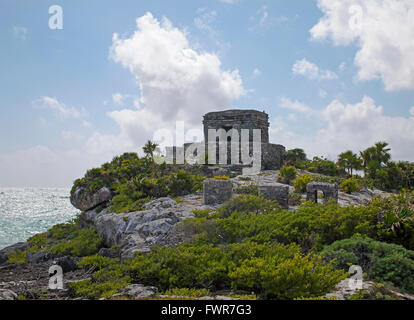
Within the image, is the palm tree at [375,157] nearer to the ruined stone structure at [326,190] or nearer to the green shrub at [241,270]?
the ruined stone structure at [326,190]

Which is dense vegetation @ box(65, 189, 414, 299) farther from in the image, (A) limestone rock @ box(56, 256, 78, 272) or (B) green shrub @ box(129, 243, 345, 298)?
(A) limestone rock @ box(56, 256, 78, 272)

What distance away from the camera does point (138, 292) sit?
5570 millimetres

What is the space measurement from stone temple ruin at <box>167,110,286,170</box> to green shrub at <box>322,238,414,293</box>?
17790 mm

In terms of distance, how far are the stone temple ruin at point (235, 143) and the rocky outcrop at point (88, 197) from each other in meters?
8.27

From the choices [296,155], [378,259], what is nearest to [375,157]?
[296,155]

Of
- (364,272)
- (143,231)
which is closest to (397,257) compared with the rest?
(364,272)

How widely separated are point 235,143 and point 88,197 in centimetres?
1288

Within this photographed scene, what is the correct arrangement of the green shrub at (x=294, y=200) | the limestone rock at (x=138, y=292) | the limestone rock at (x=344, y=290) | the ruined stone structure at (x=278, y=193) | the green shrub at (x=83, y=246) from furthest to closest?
the green shrub at (x=294, y=200) → the ruined stone structure at (x=278, y=193) → the green shrub at (x=83, y=246) → the limestone rock at (x=138, y=292) → the limestone rock at (x=344, y=290)

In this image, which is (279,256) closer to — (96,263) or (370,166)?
(96,263)

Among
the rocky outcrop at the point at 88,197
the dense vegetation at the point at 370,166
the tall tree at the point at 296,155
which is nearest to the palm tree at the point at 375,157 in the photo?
the dense vegetation at the point at 370,166

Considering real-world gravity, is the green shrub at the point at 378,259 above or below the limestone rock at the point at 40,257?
above

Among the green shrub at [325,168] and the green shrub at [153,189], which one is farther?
the green shrub at [325,168]

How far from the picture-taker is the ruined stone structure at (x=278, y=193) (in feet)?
40.8

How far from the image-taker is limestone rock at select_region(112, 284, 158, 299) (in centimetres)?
539
